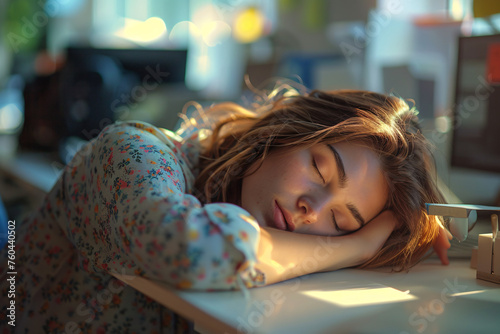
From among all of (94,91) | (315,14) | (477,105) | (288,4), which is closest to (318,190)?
(477,105)

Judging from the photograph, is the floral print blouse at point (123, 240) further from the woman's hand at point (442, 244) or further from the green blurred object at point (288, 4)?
the green blurred object at point (288, 4)

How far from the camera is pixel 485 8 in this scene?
1.31 metres

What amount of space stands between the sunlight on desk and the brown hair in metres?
0.16

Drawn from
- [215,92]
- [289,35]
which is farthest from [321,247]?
[215,92]

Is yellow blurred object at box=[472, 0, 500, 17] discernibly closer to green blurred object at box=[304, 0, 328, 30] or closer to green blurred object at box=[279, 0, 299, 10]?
green blurred object at box=[304, 0, 328, 30]

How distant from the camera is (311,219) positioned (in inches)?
31.1

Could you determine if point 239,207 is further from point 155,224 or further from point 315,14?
point 315,14

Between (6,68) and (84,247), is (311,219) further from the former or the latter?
(6,68)

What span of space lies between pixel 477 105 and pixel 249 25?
6.39 ft

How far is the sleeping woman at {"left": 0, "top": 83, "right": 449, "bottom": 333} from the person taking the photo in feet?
2.10

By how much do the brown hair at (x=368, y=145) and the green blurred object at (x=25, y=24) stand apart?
12.1 ft

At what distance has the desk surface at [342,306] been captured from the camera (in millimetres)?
535

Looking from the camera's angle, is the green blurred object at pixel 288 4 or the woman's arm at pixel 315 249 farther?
the green blurred object at pixel 288 4

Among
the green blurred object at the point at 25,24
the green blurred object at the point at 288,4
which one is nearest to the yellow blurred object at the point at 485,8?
the green blurred object at the point at 288,4
